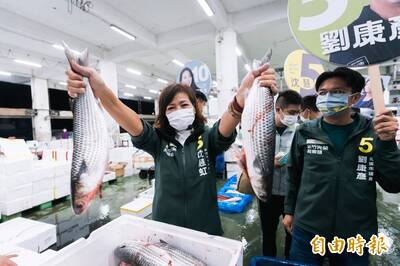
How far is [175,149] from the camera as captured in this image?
1.30 metres

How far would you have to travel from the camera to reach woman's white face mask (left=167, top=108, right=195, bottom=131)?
4.18 feet

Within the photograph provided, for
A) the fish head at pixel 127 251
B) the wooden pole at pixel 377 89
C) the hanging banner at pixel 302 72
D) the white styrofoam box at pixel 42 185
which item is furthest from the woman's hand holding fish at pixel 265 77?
the white styrofoam box at pixel 42 185

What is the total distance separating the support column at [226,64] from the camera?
247 inches

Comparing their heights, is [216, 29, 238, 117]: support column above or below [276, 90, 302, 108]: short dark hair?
above

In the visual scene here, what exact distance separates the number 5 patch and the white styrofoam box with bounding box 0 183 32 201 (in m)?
4.84

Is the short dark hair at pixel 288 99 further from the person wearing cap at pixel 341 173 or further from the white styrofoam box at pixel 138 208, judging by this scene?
the white styrofoam box at pixel 138 208

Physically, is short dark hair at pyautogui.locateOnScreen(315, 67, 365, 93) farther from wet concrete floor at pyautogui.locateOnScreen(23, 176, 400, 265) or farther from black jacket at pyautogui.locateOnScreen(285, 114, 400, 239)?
wet concrete floor at pyautogui.locateOnScreen(23, 176, 400, 265)

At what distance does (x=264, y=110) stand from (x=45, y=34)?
769cm

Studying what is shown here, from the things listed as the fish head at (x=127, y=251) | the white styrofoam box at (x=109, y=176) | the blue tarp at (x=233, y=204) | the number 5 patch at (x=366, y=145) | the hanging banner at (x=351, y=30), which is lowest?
the blue tarp at (x=233, y=204)

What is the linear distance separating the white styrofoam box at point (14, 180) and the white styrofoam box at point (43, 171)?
4.4 inches

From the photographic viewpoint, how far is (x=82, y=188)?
0.78m

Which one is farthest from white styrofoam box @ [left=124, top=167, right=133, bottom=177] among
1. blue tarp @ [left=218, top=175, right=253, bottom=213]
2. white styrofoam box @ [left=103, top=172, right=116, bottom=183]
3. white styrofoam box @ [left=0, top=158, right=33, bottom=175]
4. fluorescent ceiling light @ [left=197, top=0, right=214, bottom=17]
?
fluorescent ceiling light @ [left=197, top=0, right=214, bottom=17]

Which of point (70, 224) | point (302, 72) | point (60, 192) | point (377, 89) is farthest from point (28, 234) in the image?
point (302, 72)

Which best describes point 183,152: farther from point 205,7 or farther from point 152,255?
point 205,7
